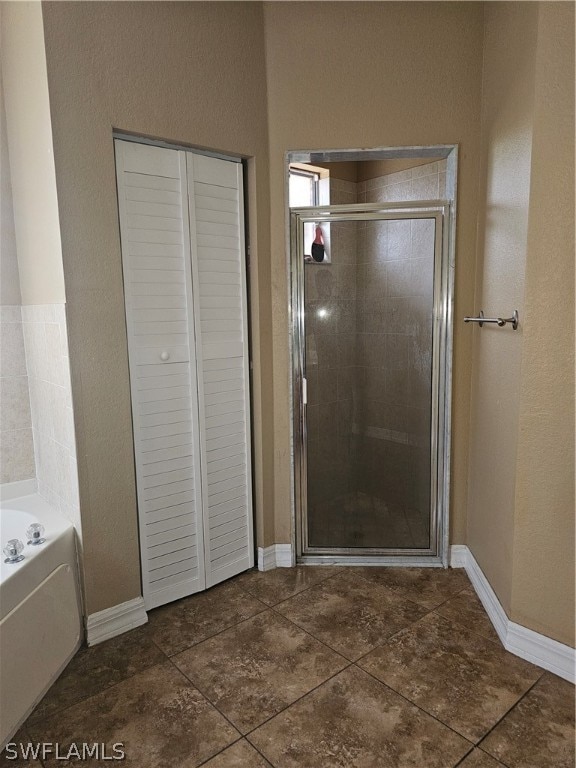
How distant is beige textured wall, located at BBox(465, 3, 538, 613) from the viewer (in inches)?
71.6

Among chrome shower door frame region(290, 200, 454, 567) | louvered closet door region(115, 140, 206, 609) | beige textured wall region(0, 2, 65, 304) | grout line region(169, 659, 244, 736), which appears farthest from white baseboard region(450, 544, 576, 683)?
beige textured wall region(0, 2, 65, 304)

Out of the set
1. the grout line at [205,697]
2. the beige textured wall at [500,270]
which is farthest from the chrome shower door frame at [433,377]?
the grout line at [205,697]

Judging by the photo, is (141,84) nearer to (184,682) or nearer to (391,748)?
(184,682)

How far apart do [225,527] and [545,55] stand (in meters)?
2.17

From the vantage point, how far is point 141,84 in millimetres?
1973

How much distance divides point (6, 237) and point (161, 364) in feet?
2.79

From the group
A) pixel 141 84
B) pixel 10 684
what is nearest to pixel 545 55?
pixel 141 84

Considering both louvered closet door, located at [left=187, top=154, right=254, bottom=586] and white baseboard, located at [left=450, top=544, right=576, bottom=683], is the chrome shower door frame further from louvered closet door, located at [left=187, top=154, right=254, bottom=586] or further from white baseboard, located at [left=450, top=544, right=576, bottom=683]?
white baseboard, located at [left=450, top=544, right=576, bottom=683]

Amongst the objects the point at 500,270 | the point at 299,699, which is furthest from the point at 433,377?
the point at 299,699

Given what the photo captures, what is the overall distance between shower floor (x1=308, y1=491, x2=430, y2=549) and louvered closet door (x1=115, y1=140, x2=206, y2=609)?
25.8 inches

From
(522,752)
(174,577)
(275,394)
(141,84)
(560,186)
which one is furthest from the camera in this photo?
(275,394)

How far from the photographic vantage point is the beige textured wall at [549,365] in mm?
1646

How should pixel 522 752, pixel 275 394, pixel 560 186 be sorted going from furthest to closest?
pixel 275 394 < pixel 560 186 < pixel 522 752

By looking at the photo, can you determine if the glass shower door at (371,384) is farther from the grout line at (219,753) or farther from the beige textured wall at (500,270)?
the grout line at (219,753)
